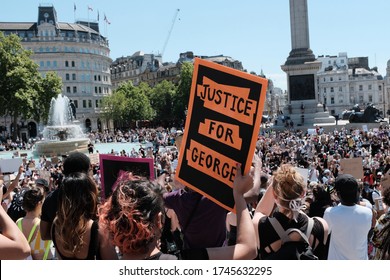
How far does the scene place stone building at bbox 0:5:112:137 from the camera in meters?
88.6

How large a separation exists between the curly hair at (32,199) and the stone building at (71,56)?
8283 cm

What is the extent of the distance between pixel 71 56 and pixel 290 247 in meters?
91.3

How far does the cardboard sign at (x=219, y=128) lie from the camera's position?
3277 mm

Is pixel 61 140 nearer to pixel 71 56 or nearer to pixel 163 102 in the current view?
pixel 71 56

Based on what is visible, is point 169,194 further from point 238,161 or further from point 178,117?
point 178,117

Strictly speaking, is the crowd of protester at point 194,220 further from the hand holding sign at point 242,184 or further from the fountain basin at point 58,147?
the fountain basin at point 58,147

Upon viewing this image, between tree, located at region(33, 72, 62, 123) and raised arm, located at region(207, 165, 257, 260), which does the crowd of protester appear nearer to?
raised arm, located at region(207, 165, 257, 260)

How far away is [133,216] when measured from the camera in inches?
112

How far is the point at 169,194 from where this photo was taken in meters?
4.52

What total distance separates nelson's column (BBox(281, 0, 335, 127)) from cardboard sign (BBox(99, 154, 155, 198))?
42055 millimetres

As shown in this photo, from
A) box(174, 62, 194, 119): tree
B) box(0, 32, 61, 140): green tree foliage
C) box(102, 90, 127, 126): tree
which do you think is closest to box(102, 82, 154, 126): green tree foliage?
box(102, 90, 127, 126): tree

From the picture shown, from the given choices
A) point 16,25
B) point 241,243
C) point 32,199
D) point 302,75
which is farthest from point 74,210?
point 16,25

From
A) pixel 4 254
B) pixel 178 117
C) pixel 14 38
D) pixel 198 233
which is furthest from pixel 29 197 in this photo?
pixel 178 117

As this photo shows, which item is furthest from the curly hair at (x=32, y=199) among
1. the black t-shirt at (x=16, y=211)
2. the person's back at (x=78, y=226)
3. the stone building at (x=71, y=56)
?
the stone building at (x=71, y=56)
